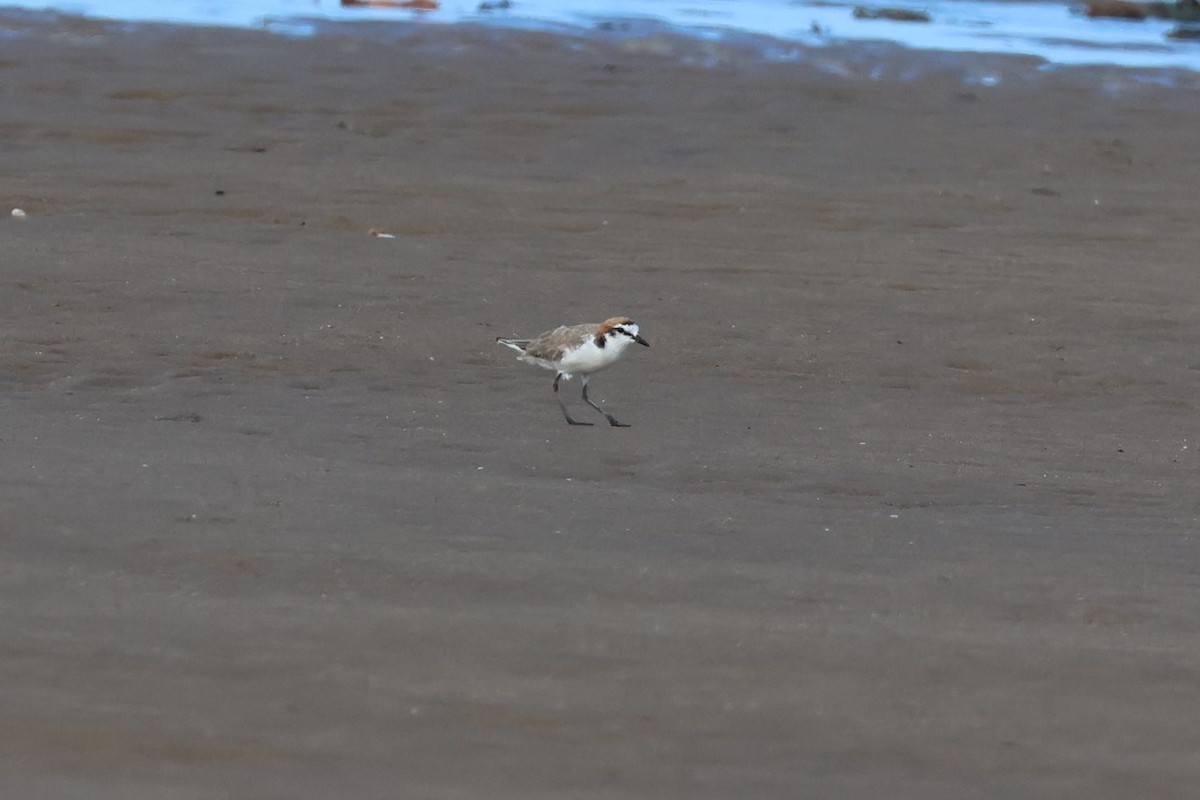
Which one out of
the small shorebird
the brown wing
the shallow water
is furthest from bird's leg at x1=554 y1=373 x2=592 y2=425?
the shallow water

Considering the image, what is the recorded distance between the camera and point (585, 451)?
8.52 meters

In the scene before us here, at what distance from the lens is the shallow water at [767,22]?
2377 centimetres

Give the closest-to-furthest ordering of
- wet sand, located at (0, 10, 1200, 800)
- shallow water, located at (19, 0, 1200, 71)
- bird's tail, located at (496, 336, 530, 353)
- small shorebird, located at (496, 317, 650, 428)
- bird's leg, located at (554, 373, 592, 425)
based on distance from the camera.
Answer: wet sand, located at (0, 10, 1200, 800)
bird's leg, located at (554, 373, 592, 425)
small shorebird, located at (496, 317, 650, 428)
bird's tail, located at (496, 336, 530, 353)
shallow water, located at (19, 0, 1200, 71)

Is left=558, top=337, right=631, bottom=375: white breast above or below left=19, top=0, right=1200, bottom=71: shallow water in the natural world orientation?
above

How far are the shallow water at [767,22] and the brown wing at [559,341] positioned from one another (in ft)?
43.9

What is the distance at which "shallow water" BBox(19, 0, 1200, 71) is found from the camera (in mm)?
23766

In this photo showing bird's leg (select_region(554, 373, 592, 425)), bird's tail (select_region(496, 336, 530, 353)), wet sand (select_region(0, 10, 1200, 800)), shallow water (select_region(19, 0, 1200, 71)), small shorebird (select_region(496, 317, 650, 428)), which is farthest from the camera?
shallow water (select_region(19, 0, 1200, 71))

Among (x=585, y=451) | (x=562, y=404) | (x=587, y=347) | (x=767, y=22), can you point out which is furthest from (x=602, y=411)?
(x=767, y=22)

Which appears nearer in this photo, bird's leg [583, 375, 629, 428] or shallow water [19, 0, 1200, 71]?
bird's leg [583, 375, 629, 428]

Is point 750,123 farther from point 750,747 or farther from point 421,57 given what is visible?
point 750,747

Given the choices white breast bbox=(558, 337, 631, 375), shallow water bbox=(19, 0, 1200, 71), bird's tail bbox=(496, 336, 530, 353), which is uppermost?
white breast bbox=(558, 337, 631, 375)

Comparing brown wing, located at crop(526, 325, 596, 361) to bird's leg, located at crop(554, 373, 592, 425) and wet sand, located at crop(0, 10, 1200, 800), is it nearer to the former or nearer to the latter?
bird's leg, located at crop(554, 373, 592, 425)

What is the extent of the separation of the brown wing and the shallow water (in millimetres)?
13373

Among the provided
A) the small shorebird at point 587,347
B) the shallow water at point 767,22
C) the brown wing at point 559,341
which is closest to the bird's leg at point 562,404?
the small shorebird at point 587,347
